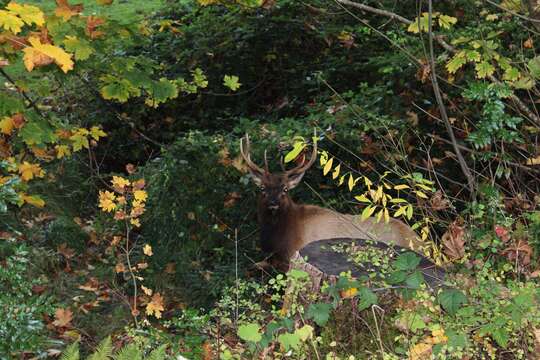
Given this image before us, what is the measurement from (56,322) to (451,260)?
3.30 meters

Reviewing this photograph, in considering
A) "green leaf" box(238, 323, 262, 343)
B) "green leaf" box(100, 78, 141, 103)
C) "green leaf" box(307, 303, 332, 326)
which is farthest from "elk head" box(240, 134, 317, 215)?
"green leaf" box(238, 323, 262, 343)

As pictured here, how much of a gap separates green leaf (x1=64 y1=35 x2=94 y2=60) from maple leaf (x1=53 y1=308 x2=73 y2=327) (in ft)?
6.80

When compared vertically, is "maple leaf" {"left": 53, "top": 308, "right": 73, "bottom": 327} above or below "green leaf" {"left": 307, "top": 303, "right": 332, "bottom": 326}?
below

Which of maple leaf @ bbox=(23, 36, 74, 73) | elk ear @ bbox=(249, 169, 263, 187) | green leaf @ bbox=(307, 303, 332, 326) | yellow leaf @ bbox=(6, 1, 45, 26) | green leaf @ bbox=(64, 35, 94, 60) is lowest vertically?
elk ear @ bbox=(249, 169, 263, 187)

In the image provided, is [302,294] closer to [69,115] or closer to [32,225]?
[32,225]

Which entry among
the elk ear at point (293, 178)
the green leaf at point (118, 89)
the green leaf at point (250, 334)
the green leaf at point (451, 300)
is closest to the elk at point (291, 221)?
the elk ear at point (293, 178)

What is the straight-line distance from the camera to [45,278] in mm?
7449

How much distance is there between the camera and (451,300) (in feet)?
14.0

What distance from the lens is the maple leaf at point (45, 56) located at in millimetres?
4930

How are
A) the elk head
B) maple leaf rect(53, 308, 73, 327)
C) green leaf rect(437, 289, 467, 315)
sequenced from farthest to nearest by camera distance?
1. the elk head
2. maple leaf rect(53, 308, 73, 327)
3. green leaf rect(437, 289, 467, 315)

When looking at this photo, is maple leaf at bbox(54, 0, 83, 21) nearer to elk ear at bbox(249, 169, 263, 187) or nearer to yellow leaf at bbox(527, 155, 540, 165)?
elk ear at bbox(249, 169, 263, 187)

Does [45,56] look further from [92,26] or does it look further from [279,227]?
[279,227]

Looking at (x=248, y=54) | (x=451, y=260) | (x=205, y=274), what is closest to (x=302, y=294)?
(x=451, y=260)

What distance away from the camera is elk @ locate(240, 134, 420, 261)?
7035mm
